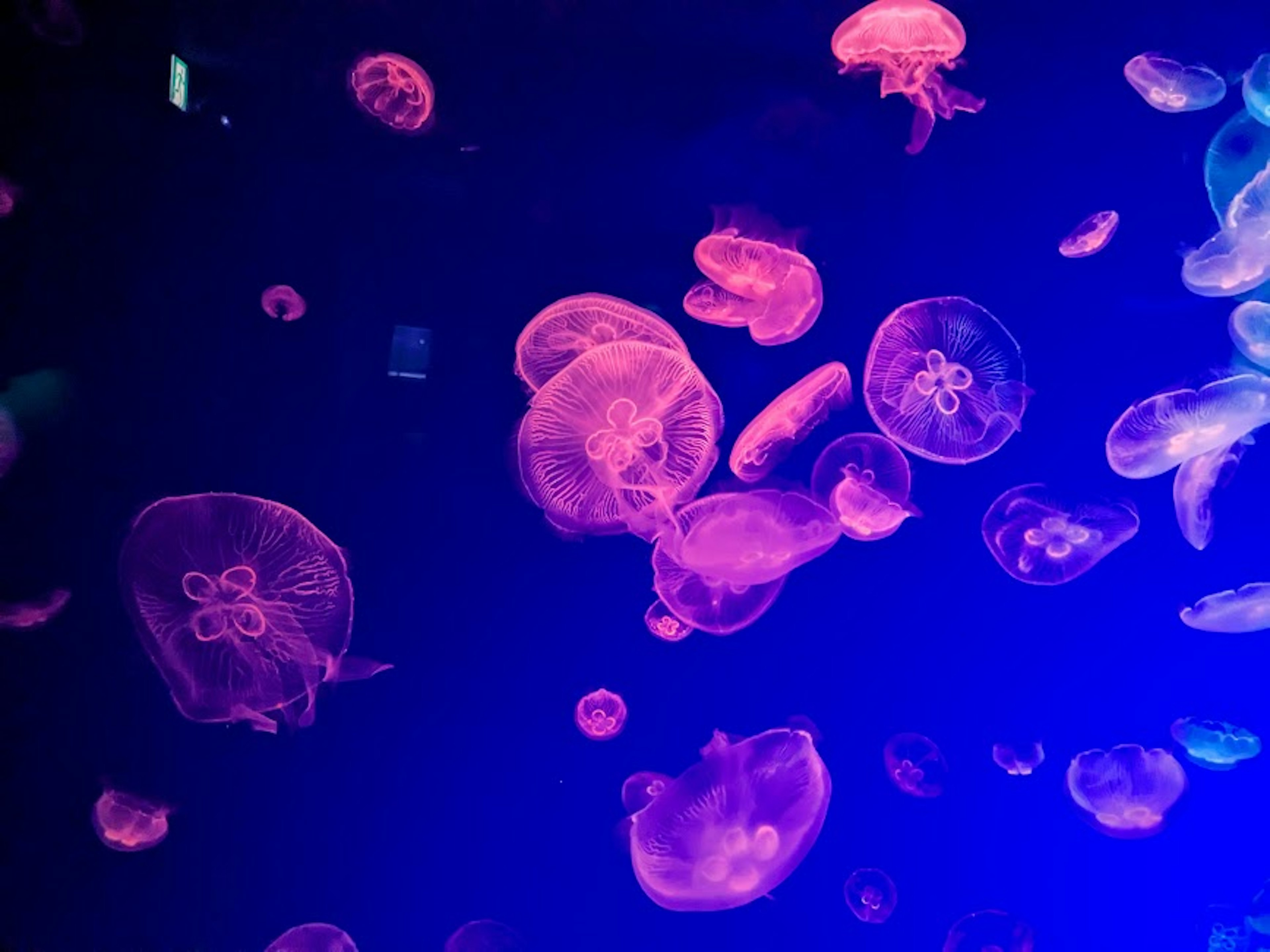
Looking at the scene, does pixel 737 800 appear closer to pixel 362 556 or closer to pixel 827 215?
pixel 362 556

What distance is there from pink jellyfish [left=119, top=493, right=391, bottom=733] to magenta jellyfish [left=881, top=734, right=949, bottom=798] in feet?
7.08

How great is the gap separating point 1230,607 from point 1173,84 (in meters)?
2.27

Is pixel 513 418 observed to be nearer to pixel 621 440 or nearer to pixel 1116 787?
pixel 621 440

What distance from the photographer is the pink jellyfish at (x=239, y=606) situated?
3238 millimetres

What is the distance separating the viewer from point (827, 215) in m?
3.44

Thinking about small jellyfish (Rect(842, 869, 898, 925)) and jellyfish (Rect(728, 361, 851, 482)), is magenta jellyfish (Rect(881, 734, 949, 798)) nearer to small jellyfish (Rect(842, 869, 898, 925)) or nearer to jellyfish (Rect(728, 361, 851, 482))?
small jellyfish (Rect(842, 869, 898, 925))

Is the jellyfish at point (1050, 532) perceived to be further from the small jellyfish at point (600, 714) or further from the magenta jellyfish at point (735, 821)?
the small jellyfish at point (600, 714)

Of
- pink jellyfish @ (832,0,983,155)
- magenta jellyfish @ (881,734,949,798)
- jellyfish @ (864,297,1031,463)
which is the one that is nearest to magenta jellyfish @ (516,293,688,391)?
jellyfish @ (864,297,1031,463)

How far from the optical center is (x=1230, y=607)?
3.77m

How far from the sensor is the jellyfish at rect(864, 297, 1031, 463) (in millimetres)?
3521

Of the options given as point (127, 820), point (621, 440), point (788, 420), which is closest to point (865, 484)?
point (788, 420)

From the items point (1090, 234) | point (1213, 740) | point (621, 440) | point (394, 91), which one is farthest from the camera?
point (1213, 740)

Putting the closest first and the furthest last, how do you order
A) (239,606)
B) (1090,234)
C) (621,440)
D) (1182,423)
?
(239,606) → (621,440) → (1090,234) → (1182,423)

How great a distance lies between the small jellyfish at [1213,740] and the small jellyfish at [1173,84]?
2.68 m
